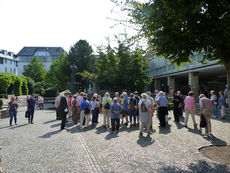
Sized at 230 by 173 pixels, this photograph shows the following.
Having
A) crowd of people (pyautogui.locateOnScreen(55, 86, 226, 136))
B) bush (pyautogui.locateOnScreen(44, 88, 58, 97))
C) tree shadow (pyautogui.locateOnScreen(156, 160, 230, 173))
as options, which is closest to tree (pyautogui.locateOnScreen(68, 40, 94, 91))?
bush (pyautogui.locateOnScreen(44, 88, 58, 97))

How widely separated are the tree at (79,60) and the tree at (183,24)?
3474cm

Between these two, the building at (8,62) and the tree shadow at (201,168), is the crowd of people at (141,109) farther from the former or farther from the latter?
the building at (8,62)

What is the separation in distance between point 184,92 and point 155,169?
102 ft

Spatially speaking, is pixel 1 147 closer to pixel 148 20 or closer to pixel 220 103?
pixel 148 20

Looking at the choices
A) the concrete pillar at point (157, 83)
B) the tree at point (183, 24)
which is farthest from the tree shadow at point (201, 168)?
the concrete pillar at point (157, 83)

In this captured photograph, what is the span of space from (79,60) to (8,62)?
42.0m

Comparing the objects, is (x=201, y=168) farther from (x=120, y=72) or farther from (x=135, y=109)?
(x=120, y=72)

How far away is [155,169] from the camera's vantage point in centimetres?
475

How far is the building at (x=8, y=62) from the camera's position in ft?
216

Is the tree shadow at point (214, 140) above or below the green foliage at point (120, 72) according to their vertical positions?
below

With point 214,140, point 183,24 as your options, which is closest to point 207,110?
point 214,140

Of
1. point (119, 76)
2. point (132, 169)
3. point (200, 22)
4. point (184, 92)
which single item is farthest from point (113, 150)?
point (184, 92)

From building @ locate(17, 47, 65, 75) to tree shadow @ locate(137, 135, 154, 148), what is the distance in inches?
3121

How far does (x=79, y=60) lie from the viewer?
4069 cm
